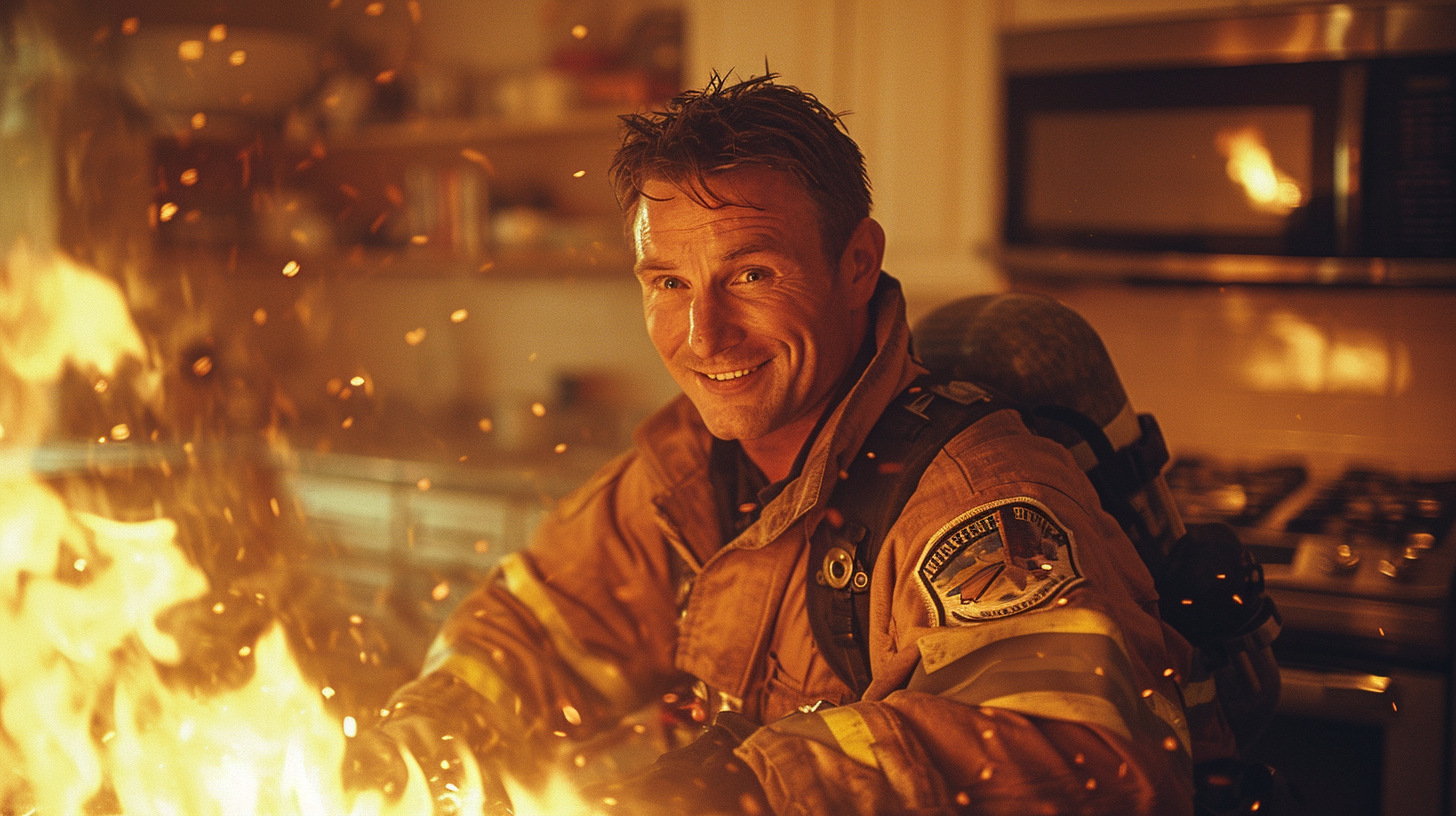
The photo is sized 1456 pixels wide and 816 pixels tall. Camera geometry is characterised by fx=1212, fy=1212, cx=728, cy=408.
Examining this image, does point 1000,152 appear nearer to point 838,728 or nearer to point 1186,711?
point 1186,711

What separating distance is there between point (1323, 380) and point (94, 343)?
3496mm

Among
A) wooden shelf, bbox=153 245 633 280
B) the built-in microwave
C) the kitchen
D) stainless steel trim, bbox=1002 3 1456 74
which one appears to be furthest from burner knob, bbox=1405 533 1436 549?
wooden shelf, bbox=153 245 633 280

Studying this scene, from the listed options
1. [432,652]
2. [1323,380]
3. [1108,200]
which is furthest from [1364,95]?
[432,652]

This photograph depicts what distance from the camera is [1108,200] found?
8.13 ft

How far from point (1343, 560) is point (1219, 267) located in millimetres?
735

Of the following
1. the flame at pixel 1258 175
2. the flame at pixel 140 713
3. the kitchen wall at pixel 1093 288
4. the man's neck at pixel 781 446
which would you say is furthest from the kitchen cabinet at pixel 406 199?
the man's neck at pixel 781 446

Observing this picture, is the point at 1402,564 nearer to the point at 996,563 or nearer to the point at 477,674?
the point at 996,563

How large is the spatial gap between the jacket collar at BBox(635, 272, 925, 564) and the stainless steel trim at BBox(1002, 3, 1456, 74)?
143cm

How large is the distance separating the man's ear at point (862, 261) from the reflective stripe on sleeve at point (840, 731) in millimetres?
442

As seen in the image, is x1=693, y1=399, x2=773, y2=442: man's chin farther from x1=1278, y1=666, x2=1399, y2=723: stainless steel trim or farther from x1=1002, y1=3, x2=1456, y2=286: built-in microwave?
x1=1002, y1=3, x2=1456, y2=286: built-in microwave

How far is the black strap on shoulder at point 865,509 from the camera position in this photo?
1.08m

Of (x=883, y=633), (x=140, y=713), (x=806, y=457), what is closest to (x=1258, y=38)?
(x=806, y=457)

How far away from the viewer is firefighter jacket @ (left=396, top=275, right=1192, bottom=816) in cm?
87

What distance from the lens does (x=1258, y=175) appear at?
7.54 ft
